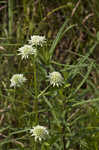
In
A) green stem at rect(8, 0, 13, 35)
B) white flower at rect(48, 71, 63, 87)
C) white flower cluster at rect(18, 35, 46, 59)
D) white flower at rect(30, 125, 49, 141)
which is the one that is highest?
green stem at rect(8, 0, 13, 35)

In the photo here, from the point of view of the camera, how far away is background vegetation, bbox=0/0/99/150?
1677 mm

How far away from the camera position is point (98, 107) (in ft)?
5.77

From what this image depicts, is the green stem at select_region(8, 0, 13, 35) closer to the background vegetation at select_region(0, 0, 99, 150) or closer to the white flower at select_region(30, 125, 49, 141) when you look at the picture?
the background vegetation at select_region(0, 0, 99, 150)

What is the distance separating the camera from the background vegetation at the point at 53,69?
5.50 feet

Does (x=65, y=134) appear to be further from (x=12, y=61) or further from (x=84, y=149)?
(x=12, y=61)

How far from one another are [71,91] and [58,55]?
1312 millimetres

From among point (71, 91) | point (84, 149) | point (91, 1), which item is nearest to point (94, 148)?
point (84, 149)

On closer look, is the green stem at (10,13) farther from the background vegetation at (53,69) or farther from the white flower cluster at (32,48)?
the white flower cluster at (32,48)

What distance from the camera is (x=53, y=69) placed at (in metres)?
1.74

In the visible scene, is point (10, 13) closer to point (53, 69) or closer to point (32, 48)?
point (53, 69)

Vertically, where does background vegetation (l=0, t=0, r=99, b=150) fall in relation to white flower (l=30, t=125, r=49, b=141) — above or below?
above

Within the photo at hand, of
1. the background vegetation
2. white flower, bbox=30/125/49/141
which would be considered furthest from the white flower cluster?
white flower, bbox=30/125/49/141

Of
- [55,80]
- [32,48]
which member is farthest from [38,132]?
[32,48]

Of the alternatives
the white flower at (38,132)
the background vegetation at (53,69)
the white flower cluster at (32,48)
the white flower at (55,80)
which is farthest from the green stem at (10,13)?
the white flower at (38,132)
